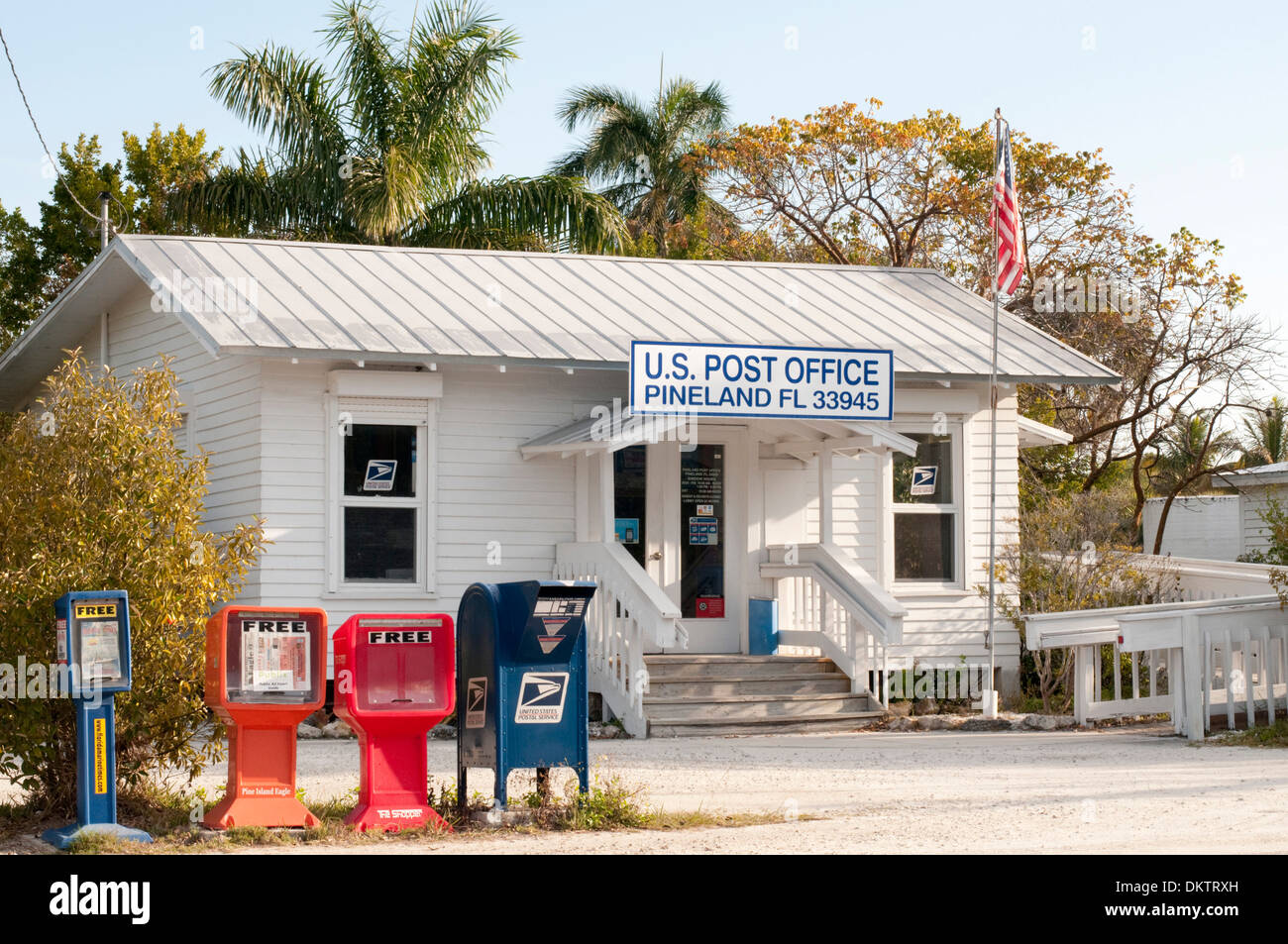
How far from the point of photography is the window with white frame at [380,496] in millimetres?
13805

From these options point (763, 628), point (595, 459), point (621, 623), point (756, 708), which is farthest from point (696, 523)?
point (756, 708)

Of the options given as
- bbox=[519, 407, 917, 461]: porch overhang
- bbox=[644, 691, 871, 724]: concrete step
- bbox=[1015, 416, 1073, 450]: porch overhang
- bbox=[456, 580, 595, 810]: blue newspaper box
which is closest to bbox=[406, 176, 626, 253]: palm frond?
bbox=[1015, 416, 1073, 450]: porch overhang

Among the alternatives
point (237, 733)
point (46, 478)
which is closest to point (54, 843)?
point (237, 733)

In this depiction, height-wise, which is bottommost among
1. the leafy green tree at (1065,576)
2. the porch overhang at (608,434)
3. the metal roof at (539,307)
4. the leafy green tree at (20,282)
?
the leafy green tree at (1065,576)

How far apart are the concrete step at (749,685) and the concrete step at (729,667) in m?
0.05

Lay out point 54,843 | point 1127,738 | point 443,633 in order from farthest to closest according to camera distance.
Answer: point 1127,738, point 443,633, point 54,843

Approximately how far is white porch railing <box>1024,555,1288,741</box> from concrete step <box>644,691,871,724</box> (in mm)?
1916

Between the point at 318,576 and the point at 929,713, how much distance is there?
6187 mm

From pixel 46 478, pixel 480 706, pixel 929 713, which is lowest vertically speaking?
pixel 929 713

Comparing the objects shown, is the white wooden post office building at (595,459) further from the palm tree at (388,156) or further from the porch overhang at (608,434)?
the palm tree at (388,156)

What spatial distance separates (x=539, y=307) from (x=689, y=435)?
217cm

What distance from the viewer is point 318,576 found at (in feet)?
44.8

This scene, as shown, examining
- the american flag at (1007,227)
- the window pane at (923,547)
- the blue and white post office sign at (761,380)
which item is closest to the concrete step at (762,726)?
the window pane at (923,547)

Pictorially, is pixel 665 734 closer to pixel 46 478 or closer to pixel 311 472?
pixel 311 472
